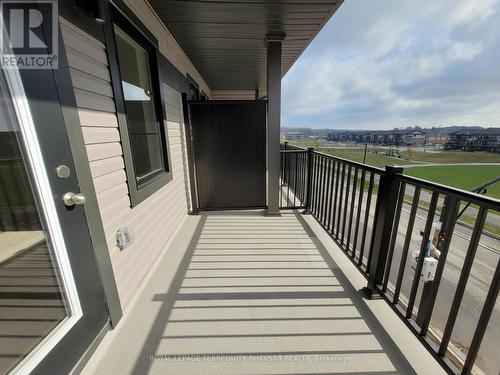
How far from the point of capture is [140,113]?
2234 millimetres

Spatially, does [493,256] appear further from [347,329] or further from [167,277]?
[167,277]

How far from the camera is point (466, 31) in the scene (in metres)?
21.3

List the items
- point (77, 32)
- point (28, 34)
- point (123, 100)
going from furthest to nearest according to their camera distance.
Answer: point (123, 100), point (77, 32), point (28, 34)

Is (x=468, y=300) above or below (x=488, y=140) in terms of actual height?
below

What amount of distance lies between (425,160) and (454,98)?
76.2 feet

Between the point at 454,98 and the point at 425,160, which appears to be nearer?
the point at 425,160

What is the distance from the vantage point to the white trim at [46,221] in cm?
94

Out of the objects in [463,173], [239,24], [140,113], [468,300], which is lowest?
[463,173]

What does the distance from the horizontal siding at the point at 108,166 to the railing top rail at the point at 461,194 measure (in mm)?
1942

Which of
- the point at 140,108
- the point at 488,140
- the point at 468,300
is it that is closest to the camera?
the point at 140,108

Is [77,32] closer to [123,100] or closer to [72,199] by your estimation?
[123,100]

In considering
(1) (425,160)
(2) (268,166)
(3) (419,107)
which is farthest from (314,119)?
(2) (268,166)

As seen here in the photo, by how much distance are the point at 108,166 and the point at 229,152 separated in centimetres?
204

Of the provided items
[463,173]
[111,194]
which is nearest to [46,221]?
[111,194]
